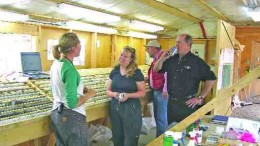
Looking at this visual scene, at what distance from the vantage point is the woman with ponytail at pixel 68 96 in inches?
80.0

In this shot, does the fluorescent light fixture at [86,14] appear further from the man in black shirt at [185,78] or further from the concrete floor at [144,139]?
the concrete floor at [144,139]

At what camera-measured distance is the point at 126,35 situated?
232 inches

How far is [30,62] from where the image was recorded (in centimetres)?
354

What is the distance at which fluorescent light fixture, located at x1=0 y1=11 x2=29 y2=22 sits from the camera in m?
3.17

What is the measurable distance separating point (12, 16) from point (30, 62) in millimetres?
561

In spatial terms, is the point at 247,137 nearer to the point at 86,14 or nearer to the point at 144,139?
the point at 144,139

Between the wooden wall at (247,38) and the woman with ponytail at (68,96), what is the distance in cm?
604

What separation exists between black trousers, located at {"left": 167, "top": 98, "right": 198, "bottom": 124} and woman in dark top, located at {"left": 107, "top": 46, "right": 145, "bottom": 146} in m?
0.30

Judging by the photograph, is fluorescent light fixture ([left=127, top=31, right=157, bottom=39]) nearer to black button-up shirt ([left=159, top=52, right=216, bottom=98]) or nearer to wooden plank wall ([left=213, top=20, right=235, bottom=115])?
wooden plank wall ([left=213, top=20, right=235, bottom=115])

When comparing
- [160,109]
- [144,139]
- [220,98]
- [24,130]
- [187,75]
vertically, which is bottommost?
[144,139]

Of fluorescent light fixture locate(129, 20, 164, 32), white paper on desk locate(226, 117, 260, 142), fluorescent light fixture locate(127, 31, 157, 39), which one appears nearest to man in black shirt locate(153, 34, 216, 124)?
white paper on desk locate(226, 117, 260, 142)

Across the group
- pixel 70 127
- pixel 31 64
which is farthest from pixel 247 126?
pixel 31 64

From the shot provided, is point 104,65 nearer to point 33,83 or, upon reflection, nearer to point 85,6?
point 85,6

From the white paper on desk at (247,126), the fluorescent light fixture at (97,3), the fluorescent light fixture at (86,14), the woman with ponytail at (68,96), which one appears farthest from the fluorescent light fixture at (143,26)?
the white paper on desk at (247,126)
